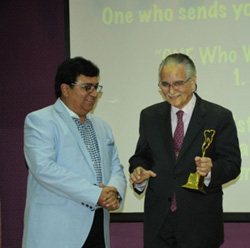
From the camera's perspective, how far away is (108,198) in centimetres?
235

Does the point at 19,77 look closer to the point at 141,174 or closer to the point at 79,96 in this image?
the point at 79,96

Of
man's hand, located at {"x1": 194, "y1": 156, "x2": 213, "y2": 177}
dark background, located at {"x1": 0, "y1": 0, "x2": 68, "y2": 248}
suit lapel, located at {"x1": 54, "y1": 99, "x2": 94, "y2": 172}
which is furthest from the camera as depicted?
dark background, located at {"x1": 0, "y1": 0, "x2": 68, "y2": 248}

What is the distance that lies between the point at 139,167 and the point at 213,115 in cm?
49

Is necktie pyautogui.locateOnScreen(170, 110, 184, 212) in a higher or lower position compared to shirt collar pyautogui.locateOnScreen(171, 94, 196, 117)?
lower

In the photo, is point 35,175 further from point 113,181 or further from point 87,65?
point 87,65

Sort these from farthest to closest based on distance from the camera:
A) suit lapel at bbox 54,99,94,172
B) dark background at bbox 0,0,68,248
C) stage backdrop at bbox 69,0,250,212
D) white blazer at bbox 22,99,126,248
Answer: dark background at bbox 0,0,68,248 → stage backdrop at bbox 69,0,250,212 → suit lapel at bbox 54,99,94,172 → white blazer at bbox 22,99,126,248

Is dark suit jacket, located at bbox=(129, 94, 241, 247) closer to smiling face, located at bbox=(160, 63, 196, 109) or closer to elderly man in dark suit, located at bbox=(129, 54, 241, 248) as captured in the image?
elderly man in dark suit, located at bbox=(129, 54, 241, 248)

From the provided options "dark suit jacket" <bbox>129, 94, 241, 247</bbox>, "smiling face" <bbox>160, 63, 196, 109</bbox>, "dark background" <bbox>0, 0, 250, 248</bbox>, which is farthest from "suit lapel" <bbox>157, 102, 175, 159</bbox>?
"dark background" <bbox>0, 0, 250, 248</bbox>

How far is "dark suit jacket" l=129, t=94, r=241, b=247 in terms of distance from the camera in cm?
232

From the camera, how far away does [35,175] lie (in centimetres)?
237

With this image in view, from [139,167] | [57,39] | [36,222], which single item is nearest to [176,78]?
[139,167]

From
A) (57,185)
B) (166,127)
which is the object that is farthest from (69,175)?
(166,127)

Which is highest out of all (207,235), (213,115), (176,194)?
(213,115)

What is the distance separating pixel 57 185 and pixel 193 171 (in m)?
0.73
